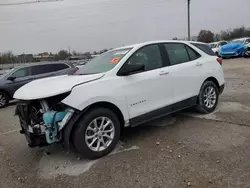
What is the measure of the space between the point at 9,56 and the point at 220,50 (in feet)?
126

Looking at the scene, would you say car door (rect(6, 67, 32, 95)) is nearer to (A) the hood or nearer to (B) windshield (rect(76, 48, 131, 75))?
(B) windshield (rect(76, 48, 131, 75))

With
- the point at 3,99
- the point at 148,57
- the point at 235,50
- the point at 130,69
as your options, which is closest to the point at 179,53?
the point at 148,57

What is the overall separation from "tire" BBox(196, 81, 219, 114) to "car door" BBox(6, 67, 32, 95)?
7227mm

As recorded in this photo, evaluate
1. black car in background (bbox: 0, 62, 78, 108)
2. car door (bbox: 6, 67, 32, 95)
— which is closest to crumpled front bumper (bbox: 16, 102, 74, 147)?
black car in background (bbox: 0, 62, 78, 108)

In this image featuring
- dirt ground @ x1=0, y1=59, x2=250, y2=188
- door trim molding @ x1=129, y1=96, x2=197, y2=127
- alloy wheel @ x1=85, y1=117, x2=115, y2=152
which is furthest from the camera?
door trim molding @ x1=129, y1=96, x2=197, y2=127

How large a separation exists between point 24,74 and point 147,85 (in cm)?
744

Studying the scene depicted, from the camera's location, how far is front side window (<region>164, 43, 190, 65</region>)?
4.65 metres

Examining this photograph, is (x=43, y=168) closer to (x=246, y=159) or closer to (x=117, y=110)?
(x=117, y=110)

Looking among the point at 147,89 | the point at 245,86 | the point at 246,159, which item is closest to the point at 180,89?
the point at 147,89

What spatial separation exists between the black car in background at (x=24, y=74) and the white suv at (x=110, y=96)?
539cm

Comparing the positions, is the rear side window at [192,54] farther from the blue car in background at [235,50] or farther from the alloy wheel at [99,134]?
the blue car in background at [235,50]

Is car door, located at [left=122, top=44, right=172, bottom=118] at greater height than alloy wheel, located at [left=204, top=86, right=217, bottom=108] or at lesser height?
greater

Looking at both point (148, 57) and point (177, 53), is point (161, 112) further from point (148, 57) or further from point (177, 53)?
point (177, 53)

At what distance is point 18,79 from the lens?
965 cm
